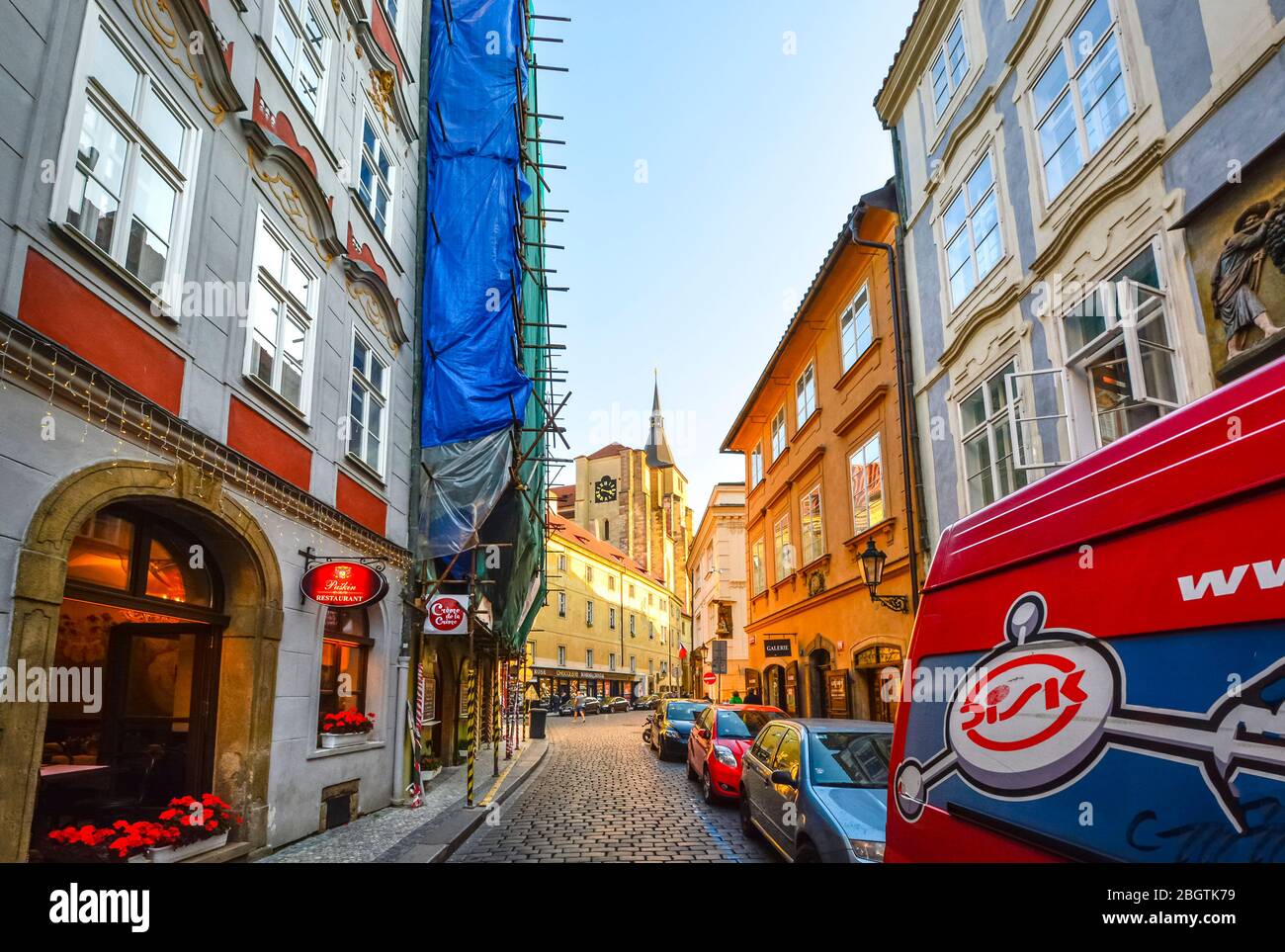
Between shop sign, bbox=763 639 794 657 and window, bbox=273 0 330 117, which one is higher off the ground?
window, bbox=273 0 330 117

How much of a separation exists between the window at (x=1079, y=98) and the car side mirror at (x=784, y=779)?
25.4ft

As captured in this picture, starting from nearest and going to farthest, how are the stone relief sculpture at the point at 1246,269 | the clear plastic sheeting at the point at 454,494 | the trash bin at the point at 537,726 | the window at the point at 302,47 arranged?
the stone relief sculpture at the point at 1246,269
the window at the point at 302,47
the clear plastic sheeting at the point at 454,494
the trash bin at the point at 537,726

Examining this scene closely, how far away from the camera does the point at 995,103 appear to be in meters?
11.5

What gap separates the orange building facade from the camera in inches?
567

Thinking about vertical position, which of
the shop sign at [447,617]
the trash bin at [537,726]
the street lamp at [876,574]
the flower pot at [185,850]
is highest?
the street lamp at [876,574]

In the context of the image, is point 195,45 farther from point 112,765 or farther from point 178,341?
point 112,765

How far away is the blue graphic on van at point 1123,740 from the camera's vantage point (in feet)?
6.20

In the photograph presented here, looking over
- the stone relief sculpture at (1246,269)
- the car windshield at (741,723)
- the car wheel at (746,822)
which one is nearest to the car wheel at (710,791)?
the car windshield at (741,723)

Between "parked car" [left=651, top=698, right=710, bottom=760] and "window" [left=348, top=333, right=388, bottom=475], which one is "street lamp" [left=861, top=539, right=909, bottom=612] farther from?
"window" [left=348, top=333, right=388, bottom=475]

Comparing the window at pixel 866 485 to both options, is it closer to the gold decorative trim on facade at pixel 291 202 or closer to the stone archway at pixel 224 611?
the gold decorative trim on facade at pixel 291 202

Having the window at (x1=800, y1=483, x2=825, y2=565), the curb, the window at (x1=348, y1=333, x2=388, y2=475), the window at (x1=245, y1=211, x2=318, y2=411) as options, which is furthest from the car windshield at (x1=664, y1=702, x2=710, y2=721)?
the window at (x1=245, y1=211, x2=318, y2=411)

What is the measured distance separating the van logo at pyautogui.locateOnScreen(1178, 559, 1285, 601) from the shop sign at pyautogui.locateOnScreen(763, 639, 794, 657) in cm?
1790
